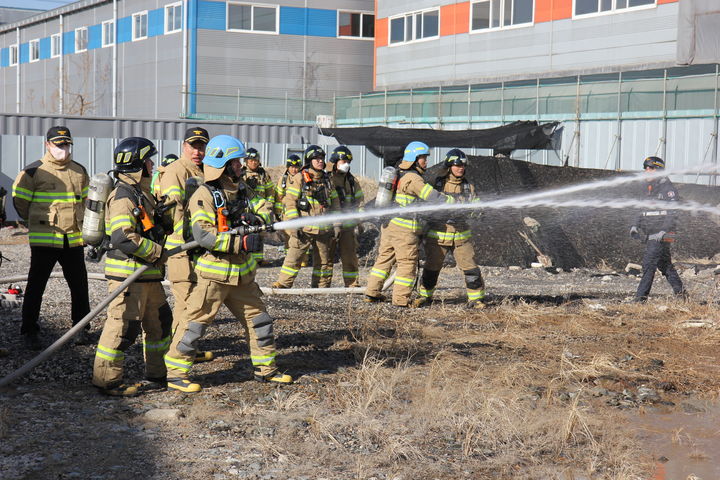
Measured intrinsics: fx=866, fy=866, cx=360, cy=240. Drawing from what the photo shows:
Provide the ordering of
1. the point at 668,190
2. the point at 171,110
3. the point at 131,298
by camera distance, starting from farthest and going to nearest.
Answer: the point at 171,110, the point at 668,190, the point at 131,298

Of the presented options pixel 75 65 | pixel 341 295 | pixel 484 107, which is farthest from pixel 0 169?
pixel 75 65

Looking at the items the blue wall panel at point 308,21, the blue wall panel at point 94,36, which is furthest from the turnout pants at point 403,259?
the blue wall panel at point 94,36

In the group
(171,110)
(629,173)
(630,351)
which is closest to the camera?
(630,351)

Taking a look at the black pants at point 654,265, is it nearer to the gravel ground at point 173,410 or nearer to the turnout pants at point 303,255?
the gravel ground at point 173,410

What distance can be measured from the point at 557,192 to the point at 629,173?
3.75 ft

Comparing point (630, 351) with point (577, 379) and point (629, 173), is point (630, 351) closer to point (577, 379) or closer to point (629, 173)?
point (577, 379)

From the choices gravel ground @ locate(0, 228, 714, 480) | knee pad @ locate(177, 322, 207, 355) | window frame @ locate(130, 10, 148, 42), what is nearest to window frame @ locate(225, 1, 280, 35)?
window frame @ locate(130, 10, 148, 42)

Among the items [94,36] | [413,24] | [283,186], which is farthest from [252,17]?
[283,186]

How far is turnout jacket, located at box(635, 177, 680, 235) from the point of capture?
9922mm

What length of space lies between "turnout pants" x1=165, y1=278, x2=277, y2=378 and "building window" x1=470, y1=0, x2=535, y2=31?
22.1 metres

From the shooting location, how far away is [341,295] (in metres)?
10.5

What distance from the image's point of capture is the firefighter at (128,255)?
5.55 m

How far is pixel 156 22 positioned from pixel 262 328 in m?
29.8

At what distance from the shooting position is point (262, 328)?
5977mm
